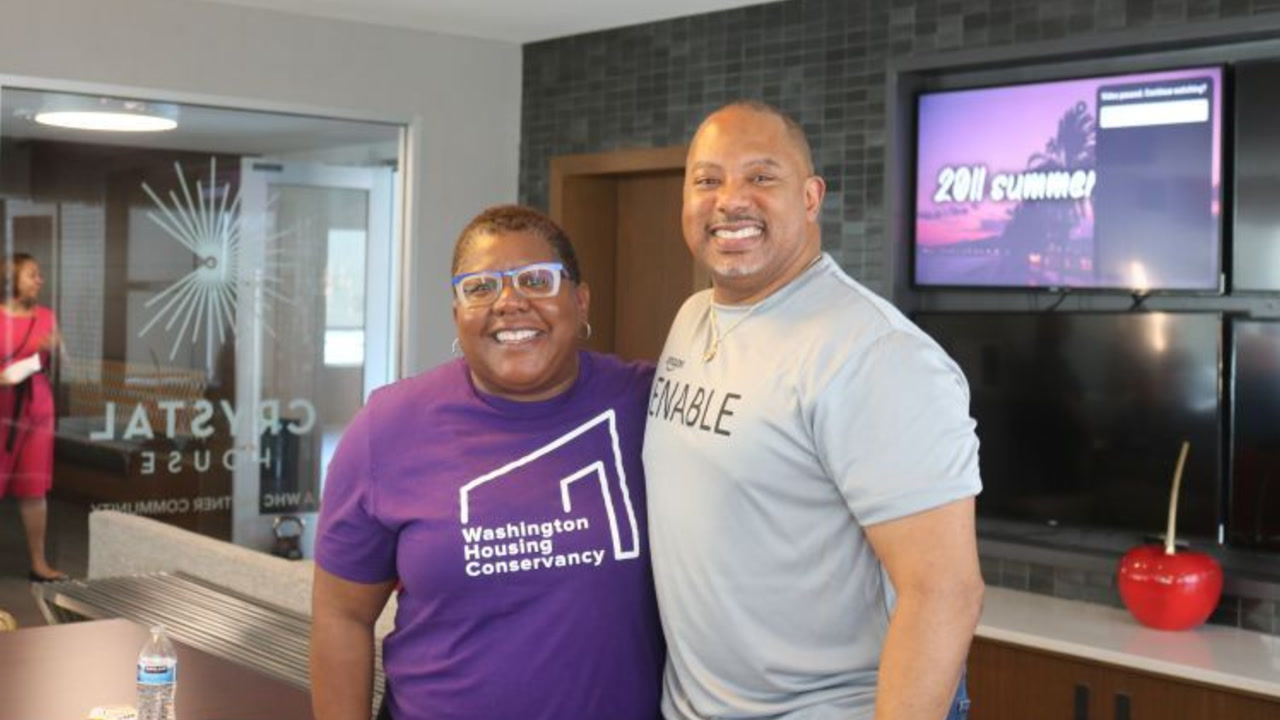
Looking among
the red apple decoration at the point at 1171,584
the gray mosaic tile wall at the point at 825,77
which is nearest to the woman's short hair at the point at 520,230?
the red apple decoration at the point at 1171,584

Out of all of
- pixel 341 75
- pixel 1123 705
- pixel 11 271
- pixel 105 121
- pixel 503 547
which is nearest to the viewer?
pixel 503 547

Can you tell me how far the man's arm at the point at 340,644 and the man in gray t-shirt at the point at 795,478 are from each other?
0.41m

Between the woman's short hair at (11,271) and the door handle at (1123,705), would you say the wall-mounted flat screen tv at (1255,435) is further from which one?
the woman's short hair at (11,271)

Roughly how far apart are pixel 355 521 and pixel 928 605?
0.75 metres

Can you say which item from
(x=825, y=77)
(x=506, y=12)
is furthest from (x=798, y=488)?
(x=506, y=12)

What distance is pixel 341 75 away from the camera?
236 inches

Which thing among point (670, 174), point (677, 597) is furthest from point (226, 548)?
point (670, 174)

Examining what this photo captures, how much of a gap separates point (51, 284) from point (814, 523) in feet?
14.1

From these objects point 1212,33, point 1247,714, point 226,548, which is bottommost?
point 1247,714

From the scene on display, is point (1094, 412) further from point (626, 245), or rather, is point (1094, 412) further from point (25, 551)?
point (25, 551)

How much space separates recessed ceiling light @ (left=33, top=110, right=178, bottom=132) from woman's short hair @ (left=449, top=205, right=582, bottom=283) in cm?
391

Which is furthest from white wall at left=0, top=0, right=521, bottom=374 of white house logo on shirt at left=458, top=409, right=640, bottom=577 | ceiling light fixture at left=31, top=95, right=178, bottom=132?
white house logo on shirt at left=458, top=409, right=640, bottom=577

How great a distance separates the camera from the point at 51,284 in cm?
543

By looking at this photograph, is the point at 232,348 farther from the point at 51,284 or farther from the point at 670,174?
the point at 670,174
